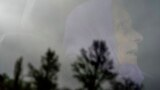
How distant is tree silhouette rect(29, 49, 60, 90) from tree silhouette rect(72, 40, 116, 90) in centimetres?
38

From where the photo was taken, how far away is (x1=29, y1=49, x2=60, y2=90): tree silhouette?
6.05 m

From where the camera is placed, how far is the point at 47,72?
6.18m

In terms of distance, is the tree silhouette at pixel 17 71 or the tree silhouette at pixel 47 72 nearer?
the tree silhouette at pixel 47 72

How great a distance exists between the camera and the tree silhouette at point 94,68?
5973 mm

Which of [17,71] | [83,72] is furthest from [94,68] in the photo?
[17,71]

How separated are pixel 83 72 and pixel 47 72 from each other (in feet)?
2.15

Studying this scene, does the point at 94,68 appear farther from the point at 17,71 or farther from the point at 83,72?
the point at 17,71

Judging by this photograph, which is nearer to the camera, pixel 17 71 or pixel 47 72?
pixel 47 72

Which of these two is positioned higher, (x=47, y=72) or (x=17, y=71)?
(x=17, y=71)

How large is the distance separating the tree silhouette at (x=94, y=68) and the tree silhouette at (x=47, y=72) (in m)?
Result: 0.38

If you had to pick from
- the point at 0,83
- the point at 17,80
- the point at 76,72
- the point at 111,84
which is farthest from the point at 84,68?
the point at 0,83

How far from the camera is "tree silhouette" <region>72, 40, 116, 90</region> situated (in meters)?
5.97

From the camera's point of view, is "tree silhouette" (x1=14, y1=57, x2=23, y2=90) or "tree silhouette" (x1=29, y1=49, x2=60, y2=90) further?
"tree silhouette" (x1=14, y1=57, x2=23, y2=90)

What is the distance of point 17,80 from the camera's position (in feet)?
21.1
